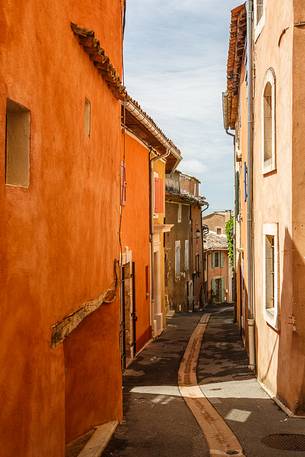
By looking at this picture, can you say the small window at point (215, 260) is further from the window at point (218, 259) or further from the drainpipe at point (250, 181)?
the drainpipe at point (250, 181)

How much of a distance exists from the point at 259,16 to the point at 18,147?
9463 millimetres

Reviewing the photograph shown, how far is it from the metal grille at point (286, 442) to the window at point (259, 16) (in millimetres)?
8107

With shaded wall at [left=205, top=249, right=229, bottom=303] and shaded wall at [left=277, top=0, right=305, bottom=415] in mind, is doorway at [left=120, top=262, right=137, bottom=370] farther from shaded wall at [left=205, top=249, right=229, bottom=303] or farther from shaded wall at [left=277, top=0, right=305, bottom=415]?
shaded wall at [left=205, top=249, right=229, bottom=303]

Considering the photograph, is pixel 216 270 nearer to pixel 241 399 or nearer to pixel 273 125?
pixel 241 399

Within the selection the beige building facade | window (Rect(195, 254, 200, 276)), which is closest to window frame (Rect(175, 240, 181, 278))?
window (Rect(195, 254, 200, 276))

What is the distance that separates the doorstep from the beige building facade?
302 cm

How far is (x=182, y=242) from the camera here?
127 ft

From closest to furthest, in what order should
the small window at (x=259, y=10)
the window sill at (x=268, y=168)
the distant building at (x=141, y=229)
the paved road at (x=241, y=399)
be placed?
the paved road at (x=241, y=399) → the window sill at (x=268, y=168) → the small window at (x=259, y=10) → the distant building at (x=141, y=229)

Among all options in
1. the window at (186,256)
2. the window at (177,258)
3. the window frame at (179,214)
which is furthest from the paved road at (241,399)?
the window at (186,256)

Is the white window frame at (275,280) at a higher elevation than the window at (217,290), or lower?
higher

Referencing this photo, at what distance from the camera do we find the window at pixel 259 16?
13223mm

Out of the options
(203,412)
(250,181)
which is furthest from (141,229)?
(203,412)

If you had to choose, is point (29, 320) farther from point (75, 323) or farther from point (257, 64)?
point (257, 64)

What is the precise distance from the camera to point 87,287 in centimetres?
871
